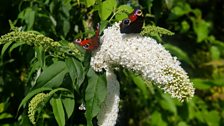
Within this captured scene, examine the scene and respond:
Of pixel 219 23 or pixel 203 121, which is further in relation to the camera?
pixel 219 23

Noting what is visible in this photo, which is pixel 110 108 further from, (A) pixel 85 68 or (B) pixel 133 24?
(B) pixel 133 24

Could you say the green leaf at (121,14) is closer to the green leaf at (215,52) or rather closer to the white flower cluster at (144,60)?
the white flower cluster at (144,60)

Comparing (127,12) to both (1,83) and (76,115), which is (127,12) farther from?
(1,83)

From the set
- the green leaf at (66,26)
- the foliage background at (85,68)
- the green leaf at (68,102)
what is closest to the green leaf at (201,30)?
the foliage background at (85,68)

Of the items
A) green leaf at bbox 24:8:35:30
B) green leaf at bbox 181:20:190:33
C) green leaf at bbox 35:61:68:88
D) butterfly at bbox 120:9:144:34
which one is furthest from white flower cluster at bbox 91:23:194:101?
green leaf at bbox 181:20:190:33

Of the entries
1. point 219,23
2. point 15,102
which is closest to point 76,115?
point 15,102

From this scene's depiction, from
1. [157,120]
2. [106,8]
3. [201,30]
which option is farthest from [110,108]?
[201,30]
